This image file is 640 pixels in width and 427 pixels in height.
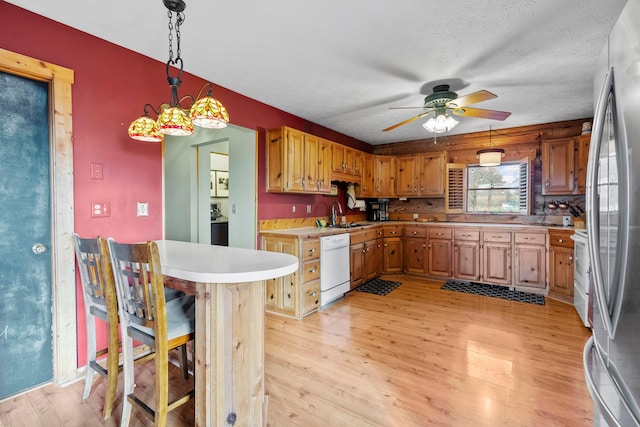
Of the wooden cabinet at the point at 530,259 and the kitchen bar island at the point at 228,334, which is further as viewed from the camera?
the wooden cabinet at the point at 530,259

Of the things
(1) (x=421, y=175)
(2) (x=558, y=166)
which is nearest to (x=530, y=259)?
(2) (x=558, y=166)

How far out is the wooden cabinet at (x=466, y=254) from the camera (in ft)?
15.1

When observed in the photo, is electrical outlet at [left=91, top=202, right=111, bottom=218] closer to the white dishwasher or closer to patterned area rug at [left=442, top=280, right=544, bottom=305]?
the white dishwasher

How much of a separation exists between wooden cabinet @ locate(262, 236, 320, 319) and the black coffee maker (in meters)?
2.67

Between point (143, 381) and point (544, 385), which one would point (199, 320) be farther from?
point (544, 385)

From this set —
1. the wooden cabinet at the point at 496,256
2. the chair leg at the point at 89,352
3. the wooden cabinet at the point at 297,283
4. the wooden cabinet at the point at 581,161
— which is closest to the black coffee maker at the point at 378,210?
the wooden cabinet at the point at 496,256

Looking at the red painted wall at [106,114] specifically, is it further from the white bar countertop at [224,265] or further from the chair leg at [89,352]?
the white bar countertop at [224,265]

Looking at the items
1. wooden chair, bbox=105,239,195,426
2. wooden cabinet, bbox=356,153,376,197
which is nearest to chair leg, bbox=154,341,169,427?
wooden chair, bbox=105,239,195,426

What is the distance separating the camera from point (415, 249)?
5.12m

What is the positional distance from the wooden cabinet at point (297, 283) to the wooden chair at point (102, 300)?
182 centimetres

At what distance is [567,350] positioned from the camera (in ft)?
8.39

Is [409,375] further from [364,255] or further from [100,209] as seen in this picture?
[100,209]

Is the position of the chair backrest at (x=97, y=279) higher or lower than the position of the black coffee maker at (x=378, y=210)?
lower

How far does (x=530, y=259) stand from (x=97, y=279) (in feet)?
16.0
